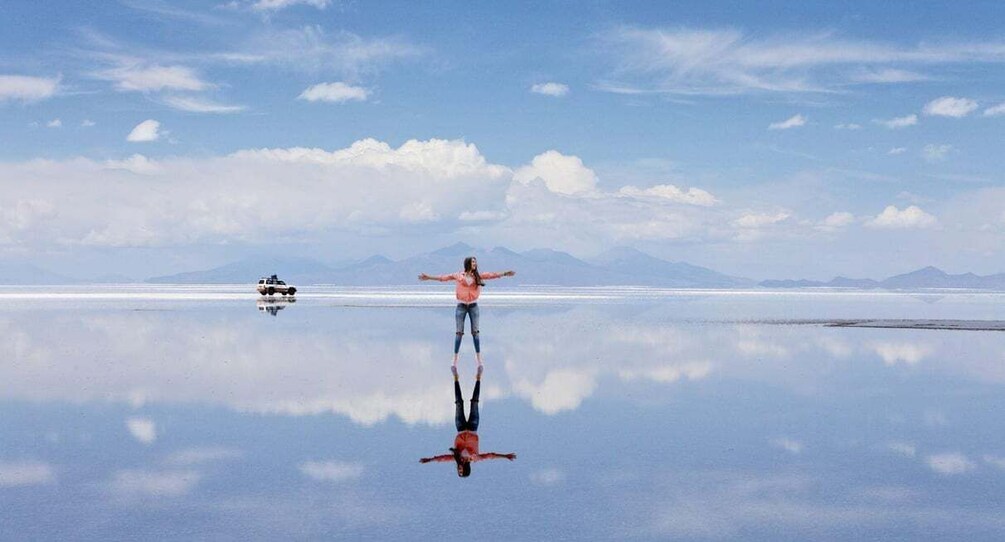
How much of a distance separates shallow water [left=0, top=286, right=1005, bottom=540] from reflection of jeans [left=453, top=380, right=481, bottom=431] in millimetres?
201

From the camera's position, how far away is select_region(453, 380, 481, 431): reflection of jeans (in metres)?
14.3

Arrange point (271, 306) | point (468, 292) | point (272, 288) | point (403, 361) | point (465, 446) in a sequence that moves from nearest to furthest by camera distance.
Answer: point (465, 446) → point (468, 292) → point (403, 361) → point (271, 306) → point (272, 288)

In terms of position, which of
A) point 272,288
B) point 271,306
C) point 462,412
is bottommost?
point 462,412

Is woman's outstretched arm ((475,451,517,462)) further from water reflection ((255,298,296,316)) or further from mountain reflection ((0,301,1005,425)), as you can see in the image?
water reflection ((255,298,296,316))

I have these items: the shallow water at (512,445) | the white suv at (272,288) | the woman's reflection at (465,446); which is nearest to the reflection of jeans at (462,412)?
the woman's reflection at (465,446)

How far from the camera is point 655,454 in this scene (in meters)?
12.2

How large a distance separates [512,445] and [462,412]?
10.1ft

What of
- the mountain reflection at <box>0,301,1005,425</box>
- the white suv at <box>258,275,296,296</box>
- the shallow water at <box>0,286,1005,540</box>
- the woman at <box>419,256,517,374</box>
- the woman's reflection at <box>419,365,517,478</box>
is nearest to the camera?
the shallow water at <box>0,286,1005,540</box>

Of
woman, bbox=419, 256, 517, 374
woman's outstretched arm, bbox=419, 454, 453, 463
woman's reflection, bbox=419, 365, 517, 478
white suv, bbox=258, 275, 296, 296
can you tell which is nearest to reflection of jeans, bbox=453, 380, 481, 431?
woman's reflection, bbox=419, 365, 517, 478

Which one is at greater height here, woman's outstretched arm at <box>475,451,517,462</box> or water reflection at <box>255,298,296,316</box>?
water reflection at <box>255,298,296,316</box>

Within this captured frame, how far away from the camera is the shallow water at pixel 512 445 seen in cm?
885

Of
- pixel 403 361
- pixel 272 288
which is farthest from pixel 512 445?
pixel 272 288

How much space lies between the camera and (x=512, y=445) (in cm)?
1274

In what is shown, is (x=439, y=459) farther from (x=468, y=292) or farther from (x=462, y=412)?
(x=468, y=292)
